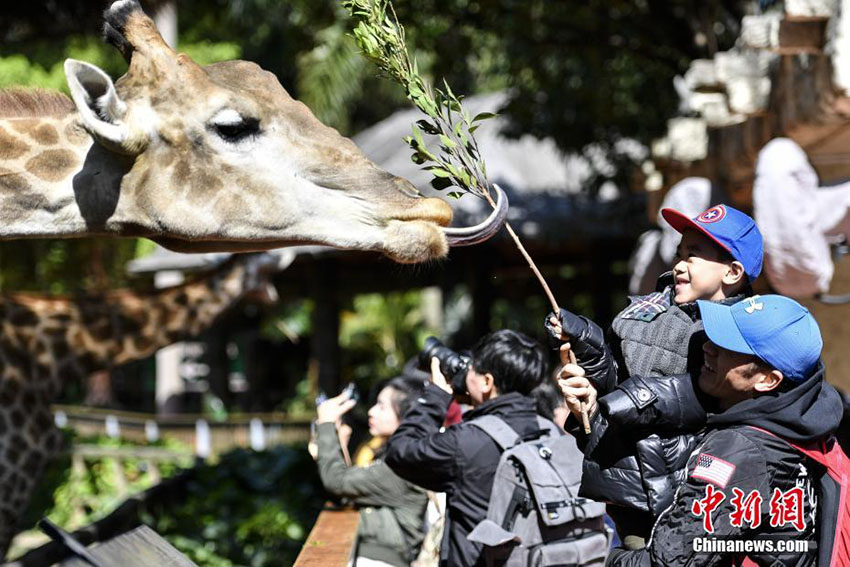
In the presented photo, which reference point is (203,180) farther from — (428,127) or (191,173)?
(428,127)

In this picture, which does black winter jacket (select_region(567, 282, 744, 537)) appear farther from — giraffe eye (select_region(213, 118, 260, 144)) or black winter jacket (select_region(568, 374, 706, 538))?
giraffe eye (select_region(213, 118, 260, 144))

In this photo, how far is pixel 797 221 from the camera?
240 inches

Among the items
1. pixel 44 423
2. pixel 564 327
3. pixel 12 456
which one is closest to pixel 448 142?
pixel 564 327

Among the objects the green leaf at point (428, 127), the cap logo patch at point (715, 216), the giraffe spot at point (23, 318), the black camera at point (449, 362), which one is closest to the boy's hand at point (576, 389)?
the cap logo patch at point (715, 216)

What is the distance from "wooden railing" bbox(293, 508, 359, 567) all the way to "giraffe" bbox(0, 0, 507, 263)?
143cm

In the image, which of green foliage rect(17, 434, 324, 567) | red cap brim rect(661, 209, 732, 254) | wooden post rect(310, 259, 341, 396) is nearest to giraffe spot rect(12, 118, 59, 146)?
red cap brim rect(661, 209, 732, 254)

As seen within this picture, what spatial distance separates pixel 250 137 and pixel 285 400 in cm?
2443

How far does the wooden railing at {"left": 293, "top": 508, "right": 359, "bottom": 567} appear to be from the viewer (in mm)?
4727

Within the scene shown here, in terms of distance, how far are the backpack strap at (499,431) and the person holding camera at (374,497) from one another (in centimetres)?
103

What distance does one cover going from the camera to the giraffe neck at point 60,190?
407 centimetres

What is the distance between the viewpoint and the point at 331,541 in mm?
5172

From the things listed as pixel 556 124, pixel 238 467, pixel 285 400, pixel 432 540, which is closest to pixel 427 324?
pixel 285 400

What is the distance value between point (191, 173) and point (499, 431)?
1518 mm

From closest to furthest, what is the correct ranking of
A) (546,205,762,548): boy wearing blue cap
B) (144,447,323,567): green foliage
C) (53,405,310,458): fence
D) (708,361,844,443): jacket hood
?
(708,361,844,443): jacket hood, (546,205,762,548): boy wearing blue cap, (144,447,323,567): green foliage, (53,405,310,458): fence
